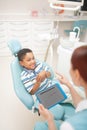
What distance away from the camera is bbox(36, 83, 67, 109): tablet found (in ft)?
5.18

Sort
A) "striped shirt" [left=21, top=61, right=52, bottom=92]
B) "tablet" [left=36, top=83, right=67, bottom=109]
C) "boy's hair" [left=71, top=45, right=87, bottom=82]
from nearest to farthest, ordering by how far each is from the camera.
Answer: "boy's hair" [left=71, top=45, right=87, bottom=82], "tablet" [left=36, top=83, right=67, bottom=109], "striped shirt" [left=21, top=61, right=52, bottom=92]

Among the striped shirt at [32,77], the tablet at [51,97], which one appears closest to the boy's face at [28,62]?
the striped shirt at [32,77]

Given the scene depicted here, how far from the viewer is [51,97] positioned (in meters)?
1.59

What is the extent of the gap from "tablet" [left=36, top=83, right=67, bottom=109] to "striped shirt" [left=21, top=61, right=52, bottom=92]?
0.64 ft

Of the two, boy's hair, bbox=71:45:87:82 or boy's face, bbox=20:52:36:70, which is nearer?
boy's hair, bbox=71:45:87:82

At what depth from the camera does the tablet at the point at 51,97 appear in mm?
1579

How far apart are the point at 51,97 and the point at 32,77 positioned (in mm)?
322

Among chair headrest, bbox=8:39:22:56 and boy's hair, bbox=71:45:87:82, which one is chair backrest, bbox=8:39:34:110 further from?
boy's hair, bbox=71:45:87:82

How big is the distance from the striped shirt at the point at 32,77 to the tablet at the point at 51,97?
19cm

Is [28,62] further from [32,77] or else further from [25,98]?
[25,98]

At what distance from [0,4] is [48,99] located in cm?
203

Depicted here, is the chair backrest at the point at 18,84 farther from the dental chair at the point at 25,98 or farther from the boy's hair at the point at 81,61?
the boy's hair at the point at 81,61

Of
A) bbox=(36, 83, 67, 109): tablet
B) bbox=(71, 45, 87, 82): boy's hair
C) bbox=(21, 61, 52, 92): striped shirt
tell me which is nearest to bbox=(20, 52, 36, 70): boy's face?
bbox=(21, 61, 52, 92): striped shirt

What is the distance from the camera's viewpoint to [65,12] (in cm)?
322
